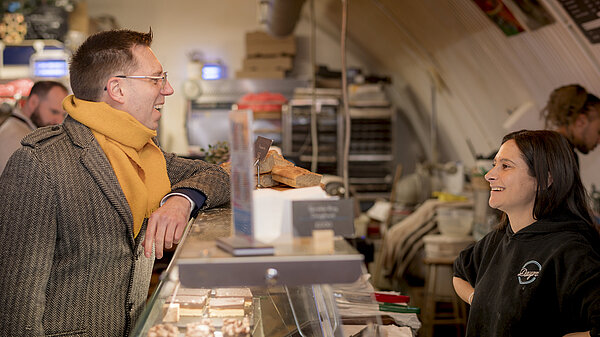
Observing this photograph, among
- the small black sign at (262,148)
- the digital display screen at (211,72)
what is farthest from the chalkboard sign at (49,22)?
the small black sign at (262,148)

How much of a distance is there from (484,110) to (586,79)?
6.18ft

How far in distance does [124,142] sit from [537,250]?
151 centimetres

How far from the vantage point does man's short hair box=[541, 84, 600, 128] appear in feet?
11.8

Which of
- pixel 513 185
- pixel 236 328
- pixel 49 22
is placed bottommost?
pixel 236 328

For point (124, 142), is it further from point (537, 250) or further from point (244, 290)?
point (537, 250)

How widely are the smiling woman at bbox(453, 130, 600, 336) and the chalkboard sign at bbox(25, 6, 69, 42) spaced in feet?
24.0

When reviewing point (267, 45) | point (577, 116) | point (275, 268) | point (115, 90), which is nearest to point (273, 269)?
point (275, 268)

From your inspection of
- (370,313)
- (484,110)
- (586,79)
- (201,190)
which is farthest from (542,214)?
(484,110)

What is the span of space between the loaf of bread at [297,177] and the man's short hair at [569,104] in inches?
95.0

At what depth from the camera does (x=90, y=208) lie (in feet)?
5.83

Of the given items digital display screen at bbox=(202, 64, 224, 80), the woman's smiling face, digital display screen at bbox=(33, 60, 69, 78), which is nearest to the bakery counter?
the woman's smiling face

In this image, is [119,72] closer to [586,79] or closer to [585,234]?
[585,234]

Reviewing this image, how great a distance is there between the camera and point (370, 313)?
1.59m

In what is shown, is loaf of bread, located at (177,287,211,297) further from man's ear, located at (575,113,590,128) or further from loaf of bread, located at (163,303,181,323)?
man's ear, located at (575,113,590,128)
